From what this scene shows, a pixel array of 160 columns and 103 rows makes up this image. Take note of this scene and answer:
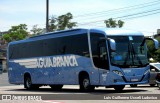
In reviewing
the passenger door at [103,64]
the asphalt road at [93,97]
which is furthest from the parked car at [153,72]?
the passenger door at [103,64]

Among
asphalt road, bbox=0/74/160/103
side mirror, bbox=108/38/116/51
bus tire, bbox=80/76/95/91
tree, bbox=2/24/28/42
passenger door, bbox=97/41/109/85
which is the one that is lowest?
asphalt road, bbox=0/74/160/103

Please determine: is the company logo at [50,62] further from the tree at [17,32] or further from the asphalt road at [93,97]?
the tree at [17,32]

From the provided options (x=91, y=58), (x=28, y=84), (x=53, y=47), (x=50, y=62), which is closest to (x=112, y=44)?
(x=91, y=58)

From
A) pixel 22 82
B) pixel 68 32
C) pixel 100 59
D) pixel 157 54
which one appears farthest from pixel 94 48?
pixel 157 54

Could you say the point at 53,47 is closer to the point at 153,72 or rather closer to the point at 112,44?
the point at 112,44

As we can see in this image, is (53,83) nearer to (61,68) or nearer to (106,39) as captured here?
(61,68)

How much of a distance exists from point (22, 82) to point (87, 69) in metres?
8.75

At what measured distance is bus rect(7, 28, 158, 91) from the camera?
861 inches

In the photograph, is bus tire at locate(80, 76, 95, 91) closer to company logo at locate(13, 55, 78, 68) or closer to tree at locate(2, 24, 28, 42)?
company logo at locate(13, 55, 78, 68)

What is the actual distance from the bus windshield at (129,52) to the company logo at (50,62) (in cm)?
305

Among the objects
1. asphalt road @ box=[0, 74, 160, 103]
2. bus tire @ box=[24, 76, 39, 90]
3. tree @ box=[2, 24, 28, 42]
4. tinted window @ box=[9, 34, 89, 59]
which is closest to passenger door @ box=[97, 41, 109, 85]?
asphalt road @ box=[0, 74, 160, 103]

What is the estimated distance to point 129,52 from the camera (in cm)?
2206

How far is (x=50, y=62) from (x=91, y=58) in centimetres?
472

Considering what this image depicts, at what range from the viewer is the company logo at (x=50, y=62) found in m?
24.7
